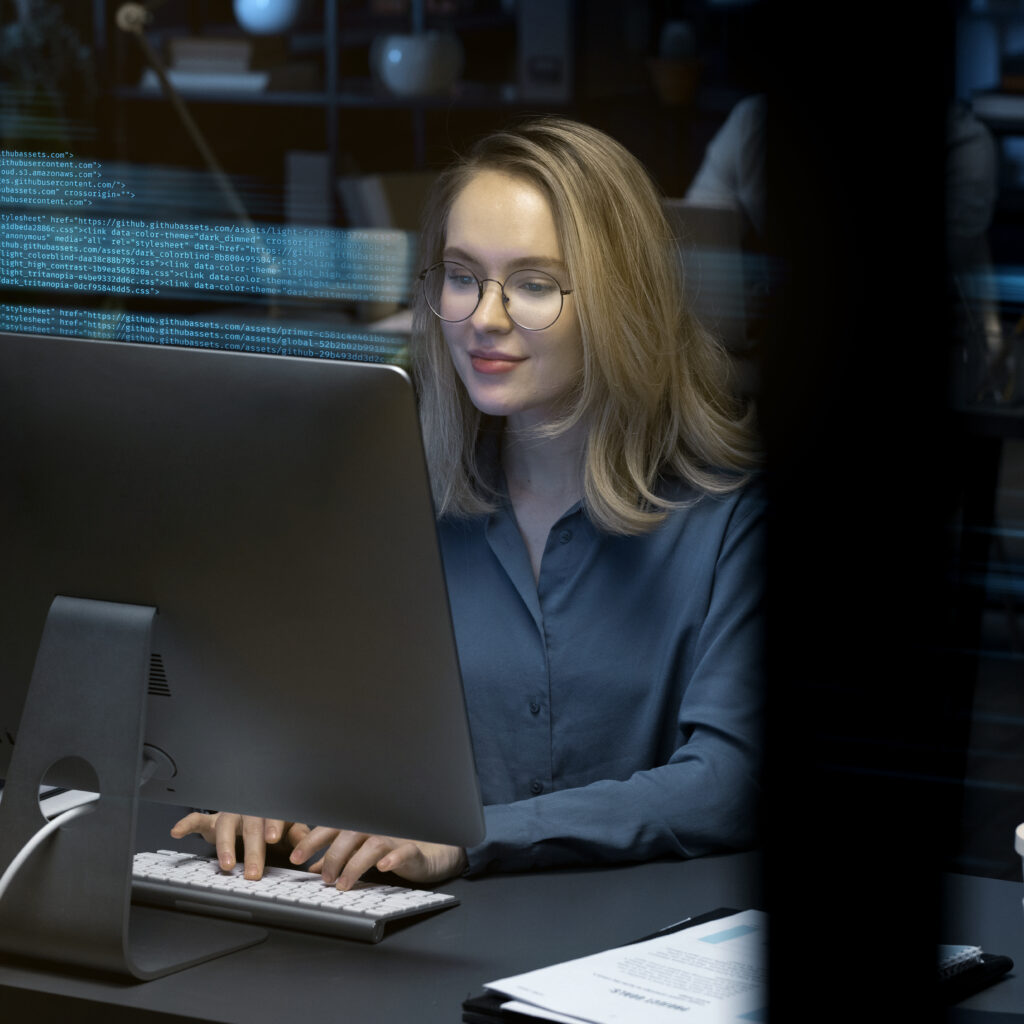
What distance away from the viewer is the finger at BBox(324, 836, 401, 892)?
1.05 m

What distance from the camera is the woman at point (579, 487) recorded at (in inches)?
56.1

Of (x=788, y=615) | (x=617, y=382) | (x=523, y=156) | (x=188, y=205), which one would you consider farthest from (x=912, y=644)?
(x=188, y=205)

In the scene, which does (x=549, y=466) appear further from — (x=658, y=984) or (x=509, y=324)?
(x=658, y=984)

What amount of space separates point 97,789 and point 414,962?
0.25 m

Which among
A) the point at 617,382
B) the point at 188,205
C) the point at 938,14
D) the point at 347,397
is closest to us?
the point at 938,14

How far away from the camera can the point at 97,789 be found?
3.10 feet

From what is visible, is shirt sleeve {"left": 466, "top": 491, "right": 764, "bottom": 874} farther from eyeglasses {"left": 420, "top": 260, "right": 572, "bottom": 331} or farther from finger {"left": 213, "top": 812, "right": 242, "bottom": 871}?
eyeglasses {"left": 420, "top": 260, "right": 572, "bottom": 331}

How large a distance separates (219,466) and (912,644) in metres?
0.64

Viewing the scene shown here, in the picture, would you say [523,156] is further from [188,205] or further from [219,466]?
[188,205]

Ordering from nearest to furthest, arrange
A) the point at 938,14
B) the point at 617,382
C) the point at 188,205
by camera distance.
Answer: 1. the point at 938,14
2. the point at 617,382
3. the point at 188,205

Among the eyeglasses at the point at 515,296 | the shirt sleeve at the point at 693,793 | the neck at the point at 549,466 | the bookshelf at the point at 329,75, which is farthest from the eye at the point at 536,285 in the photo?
the bookshelf at the point at 329,75

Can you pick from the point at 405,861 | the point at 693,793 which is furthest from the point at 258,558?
the point at 693,793

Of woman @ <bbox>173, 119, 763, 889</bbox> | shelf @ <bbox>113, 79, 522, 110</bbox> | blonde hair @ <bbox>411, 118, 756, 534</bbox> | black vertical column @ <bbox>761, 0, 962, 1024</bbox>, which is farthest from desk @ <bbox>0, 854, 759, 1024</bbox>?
shelf @ <bbox>113, 79, 522, 110</bbox>

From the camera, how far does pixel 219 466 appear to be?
886 millimetres
